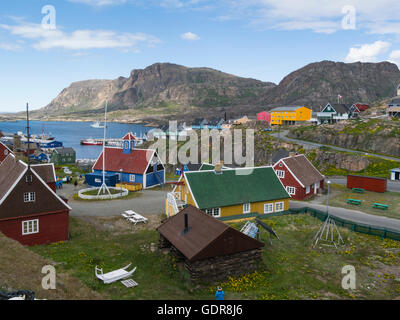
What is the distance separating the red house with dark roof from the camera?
52.5 m

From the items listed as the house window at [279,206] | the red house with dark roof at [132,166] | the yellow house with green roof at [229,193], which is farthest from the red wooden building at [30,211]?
the red house with dark roof at [132,166]

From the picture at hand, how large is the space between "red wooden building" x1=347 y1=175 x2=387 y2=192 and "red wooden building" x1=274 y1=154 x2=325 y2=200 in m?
5.32

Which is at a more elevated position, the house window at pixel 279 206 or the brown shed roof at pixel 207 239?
the brown shed roof at pixel 207 239

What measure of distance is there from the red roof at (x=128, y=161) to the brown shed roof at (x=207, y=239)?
31614mm

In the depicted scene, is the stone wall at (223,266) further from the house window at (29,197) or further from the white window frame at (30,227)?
the house window at (29,197)

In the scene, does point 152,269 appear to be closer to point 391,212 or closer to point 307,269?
point 307,269

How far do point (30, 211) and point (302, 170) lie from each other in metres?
36.5

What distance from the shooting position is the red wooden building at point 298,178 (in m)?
44.5

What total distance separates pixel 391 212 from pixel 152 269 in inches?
1177

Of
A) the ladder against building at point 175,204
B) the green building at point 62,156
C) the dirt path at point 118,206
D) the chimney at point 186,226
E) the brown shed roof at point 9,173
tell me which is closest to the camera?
the chimney at point 186,226

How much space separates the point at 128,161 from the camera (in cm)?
5453

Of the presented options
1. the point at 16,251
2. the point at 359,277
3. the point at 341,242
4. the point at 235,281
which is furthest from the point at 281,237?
the point at 16,251

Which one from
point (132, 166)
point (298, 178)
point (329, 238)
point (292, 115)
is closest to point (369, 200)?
point (298, 178)

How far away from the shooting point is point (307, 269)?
21453 millimetres
